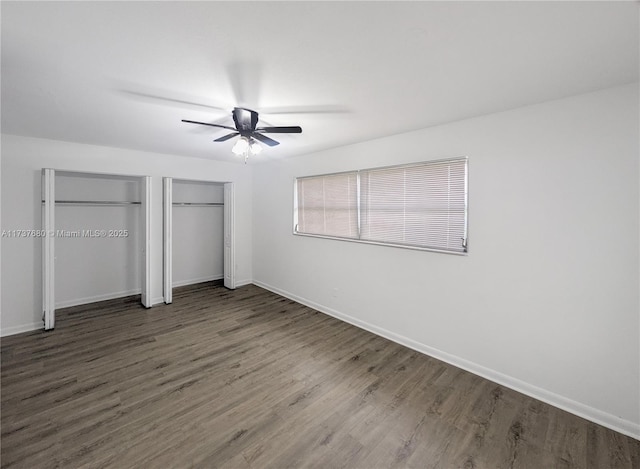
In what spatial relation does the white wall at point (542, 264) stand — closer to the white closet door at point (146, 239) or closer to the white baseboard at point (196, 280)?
the white closet door at point (146, 239)

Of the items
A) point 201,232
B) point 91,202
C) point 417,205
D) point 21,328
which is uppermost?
point 91,202

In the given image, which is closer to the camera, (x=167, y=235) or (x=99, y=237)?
(x=167, y=235)

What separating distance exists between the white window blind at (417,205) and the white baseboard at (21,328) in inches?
181

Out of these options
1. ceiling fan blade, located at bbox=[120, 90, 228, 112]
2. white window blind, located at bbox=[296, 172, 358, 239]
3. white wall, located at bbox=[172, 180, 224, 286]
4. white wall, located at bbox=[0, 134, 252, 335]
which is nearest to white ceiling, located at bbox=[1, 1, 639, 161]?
ceiling fan blade, located at bbox=[120, 90, 228, 112]

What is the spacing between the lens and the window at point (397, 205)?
2914 millimetres

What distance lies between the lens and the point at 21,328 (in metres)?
3.63

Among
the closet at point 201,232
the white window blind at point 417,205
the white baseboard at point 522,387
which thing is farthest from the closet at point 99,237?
the white baseboard at point 522,387

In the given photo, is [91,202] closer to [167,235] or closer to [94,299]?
[167,235]

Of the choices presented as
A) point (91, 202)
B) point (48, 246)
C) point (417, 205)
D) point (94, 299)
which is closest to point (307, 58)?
point (417, 205)

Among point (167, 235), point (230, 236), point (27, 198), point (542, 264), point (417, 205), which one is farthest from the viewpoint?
point (230, 236)

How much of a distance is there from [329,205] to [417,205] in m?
1.45

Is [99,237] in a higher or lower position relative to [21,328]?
higher

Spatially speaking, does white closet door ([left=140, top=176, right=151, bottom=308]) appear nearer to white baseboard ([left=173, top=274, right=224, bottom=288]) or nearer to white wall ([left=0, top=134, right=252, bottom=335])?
white wall ([left=0, top=134, right=252, bottom=335])

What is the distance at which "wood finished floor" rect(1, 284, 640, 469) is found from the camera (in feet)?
5.97
